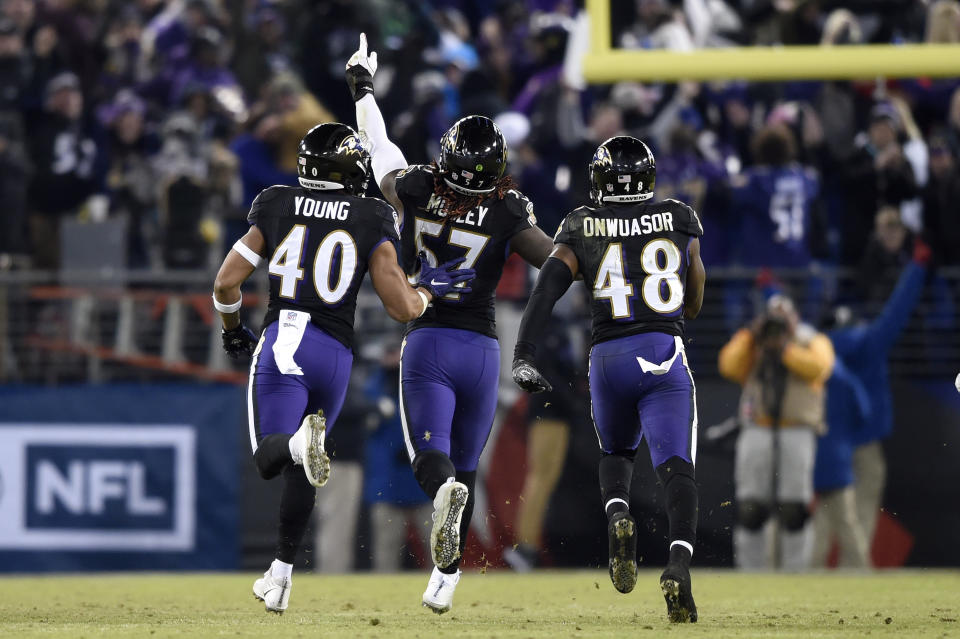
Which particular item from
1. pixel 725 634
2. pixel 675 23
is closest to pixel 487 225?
pixel 725 634

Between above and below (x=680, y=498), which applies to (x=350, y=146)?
above

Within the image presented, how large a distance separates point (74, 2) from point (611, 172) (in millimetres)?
9993

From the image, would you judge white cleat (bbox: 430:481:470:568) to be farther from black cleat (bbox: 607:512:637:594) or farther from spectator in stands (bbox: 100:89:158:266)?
spectator in stands (bbox: 100:89:158:266)

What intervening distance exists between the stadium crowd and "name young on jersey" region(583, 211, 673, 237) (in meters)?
3.28

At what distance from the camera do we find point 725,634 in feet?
20.9

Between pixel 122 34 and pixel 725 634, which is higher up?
pixel 122 34

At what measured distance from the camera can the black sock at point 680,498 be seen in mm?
6914

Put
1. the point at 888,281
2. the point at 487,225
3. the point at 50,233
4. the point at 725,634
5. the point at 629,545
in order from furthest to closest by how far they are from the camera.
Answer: the point at 50,233
the point at 888,281
the point at 487,225
the point at 629,545
the point at 725,634

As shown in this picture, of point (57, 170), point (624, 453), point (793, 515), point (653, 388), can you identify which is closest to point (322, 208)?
point (653, 388)

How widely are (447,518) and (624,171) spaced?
188cm

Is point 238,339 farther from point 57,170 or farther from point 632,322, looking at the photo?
point 57,170

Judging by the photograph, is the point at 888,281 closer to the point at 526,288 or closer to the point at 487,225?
the point at 526,288

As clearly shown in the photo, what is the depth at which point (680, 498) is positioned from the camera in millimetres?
6945

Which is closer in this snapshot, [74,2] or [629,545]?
[629,545]
